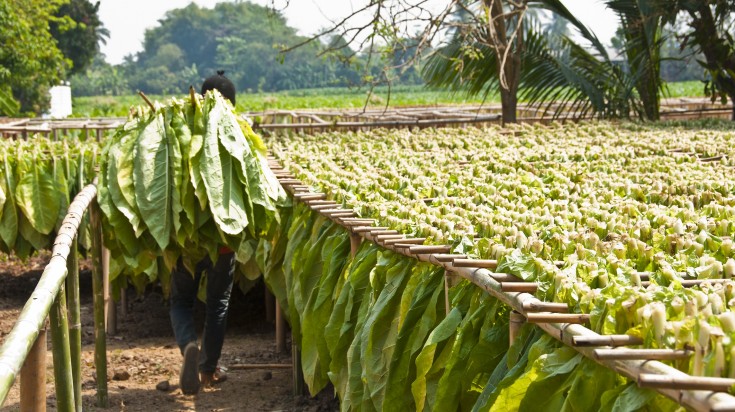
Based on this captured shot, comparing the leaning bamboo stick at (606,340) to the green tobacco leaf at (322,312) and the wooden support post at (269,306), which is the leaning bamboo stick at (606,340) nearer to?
the green tobacco leaf at (322,312)

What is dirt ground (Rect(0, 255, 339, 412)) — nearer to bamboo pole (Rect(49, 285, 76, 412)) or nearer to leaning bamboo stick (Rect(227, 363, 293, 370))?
leaning bamboo stick (Rect(227, 363, 293, 370))

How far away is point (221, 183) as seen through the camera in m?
5.66

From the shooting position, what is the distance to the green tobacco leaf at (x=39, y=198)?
27.0 ft

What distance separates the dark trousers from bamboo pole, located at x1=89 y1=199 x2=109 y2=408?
0.50 metres

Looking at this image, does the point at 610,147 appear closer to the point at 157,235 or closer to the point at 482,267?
the point at 157,235

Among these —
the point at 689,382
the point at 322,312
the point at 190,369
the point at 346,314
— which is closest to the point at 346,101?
the point at 190,369

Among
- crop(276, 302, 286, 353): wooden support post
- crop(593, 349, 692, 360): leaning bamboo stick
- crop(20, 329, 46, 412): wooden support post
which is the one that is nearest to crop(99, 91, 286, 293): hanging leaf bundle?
crop(276, 302, 286, 353): wooden support post

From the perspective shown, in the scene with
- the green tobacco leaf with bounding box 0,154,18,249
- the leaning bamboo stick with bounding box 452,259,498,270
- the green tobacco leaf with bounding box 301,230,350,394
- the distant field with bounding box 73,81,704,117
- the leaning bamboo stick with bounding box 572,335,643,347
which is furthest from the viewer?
the distant field with bounding box 73,81,704,117

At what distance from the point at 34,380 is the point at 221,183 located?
10.2 feet

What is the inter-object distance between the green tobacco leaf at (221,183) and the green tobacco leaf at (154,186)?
0.70 ft

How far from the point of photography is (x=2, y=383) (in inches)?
77.5

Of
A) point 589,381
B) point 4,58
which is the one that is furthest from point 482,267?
point 4,58

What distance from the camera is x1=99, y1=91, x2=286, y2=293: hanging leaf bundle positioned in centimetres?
561

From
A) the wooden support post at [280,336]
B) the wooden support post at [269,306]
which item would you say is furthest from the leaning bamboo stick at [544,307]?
the wooden support post at [269,306]
